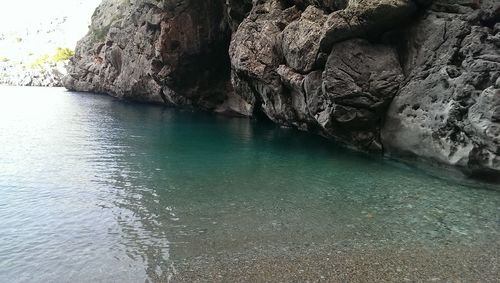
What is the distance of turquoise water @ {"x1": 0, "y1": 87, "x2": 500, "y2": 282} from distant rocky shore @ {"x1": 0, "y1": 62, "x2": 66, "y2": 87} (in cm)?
14704

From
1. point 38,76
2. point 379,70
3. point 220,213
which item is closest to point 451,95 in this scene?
point 379,70

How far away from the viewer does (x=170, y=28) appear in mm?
52344

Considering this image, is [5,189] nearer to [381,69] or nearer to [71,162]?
[71,162]

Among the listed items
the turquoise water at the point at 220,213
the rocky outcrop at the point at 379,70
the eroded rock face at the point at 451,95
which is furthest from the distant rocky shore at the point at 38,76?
the eroded rock face at the point at 451,95

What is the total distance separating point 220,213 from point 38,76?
592 ft

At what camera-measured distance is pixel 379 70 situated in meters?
26.3

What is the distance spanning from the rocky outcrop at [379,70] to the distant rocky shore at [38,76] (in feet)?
428

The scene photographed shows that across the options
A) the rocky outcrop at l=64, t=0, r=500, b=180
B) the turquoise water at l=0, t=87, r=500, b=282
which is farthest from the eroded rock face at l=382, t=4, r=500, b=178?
the turquoise water at l=0, t=87, r=500, b=282

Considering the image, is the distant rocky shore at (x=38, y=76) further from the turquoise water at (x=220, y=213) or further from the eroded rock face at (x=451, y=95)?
the eroded rock face at (x=451, y=95)

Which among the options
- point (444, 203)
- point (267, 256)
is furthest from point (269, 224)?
point (444, 203)

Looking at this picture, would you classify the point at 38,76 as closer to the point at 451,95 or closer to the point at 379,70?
the point at 379,70

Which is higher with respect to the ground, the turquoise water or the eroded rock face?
the eroded rock face

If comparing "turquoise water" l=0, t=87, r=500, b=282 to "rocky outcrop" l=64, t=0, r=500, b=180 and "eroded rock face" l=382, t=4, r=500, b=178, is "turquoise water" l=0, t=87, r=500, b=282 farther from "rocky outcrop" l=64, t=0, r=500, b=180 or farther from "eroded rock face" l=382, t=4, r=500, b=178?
"rocky outcrop" l=64, t=0, r=500, b=180

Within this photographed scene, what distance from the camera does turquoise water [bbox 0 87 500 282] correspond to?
12156mm
